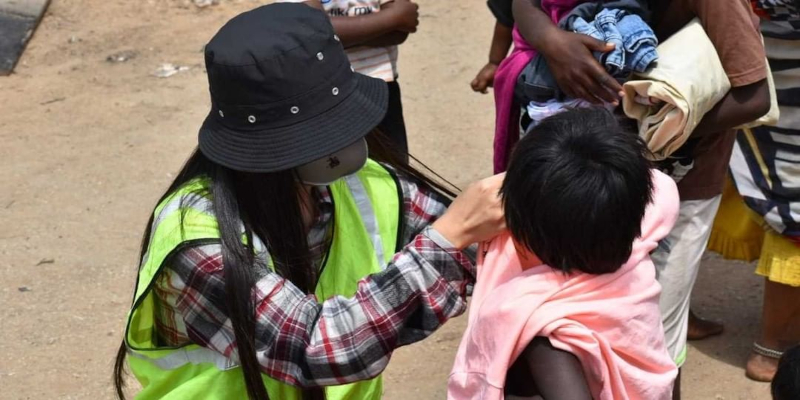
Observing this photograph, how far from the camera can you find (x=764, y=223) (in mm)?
3502

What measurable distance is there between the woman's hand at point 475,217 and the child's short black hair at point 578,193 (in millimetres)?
72

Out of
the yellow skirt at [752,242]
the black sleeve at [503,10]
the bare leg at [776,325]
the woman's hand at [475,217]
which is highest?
the woman's hand at [475,217]

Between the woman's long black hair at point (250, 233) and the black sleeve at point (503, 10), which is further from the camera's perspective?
the black sleeve at point (503, 10)

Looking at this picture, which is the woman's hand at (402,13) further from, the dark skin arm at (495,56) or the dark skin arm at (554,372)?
the dark skin arm at (554,372)

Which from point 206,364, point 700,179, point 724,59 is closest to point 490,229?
point 206,364

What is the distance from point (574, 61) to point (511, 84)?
244 mm

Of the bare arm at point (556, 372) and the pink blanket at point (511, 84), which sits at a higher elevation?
the bare arm at point (556, 372)

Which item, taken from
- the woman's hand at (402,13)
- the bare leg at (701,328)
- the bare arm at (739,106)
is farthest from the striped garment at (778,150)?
the woman's hand at (402,13)

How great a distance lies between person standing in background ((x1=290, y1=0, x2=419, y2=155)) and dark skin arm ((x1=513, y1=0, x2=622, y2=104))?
0.96 metres

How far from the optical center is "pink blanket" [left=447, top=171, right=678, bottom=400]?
1.81 meters

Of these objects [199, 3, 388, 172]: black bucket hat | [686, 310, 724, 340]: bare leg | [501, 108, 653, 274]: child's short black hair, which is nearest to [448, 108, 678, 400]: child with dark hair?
[501, 108, 653, 274]: child's short black hair

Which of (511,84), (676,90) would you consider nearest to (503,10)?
(511,84)

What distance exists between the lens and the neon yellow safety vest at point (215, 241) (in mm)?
1963

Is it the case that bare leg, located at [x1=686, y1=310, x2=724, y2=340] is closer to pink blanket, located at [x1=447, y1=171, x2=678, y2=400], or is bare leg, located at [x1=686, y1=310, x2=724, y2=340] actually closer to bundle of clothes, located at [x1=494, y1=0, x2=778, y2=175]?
bundle of clothes, located at [x1=494, y1=0, x2=778, y2=175]
